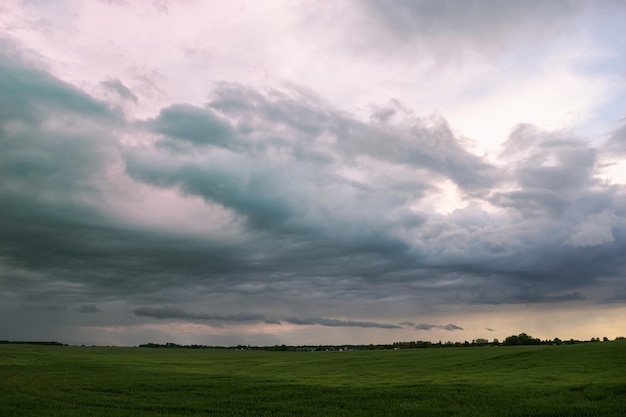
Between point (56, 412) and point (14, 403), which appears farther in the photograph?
point (14, 403)

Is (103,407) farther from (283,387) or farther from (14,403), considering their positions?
(283,387)

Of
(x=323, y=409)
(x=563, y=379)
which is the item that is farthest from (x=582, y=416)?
(x=563, y=379)

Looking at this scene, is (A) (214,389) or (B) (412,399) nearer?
(B) (412,399)

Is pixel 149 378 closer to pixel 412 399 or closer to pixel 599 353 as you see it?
pixel 412 399

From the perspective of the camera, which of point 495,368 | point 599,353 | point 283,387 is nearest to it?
point 283,387

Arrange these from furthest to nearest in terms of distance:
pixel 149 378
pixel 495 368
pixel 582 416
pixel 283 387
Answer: pixel 495 368 → pixel 149 378 → pixel 283 387 → pixel 582 416

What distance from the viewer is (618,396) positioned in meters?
30.5

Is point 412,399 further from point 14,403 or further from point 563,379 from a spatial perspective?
point 14,403

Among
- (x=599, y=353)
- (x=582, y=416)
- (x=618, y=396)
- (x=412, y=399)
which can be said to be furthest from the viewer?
(x=599, y=353)

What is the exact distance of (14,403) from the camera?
35.2m

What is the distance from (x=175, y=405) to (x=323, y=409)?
414 inches

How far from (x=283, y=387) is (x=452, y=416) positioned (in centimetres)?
1747

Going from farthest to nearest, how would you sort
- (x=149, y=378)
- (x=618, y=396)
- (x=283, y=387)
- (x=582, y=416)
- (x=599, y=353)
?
(x=599, y=353)
(x=149, y=378)
(x=283, y=387)
(x=618, y=396)
(x=582, y=416)

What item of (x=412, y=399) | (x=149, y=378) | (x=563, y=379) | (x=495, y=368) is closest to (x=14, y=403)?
(x=149, y=378)
